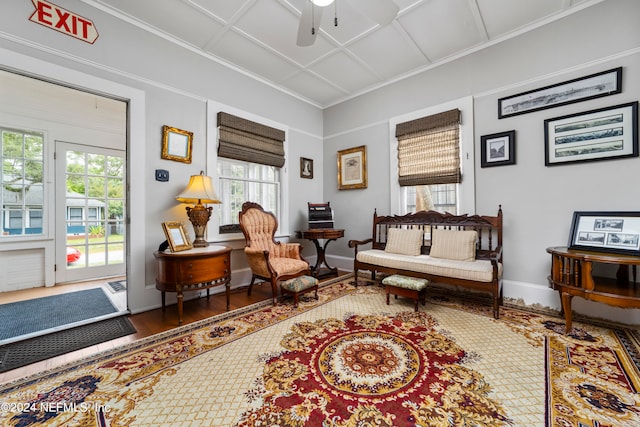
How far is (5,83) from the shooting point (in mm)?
3686

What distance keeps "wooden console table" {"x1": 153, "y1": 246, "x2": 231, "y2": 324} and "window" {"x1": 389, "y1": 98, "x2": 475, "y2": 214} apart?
2856 millimetres

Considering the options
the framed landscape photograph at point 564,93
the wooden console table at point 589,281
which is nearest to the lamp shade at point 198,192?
the wooden console table at point 589,281

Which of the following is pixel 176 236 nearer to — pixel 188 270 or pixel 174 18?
pixel 188 270

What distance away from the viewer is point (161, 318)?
2781mm

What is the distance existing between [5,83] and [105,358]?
175 inches

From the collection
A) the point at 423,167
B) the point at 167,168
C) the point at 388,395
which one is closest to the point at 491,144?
the point at 423,167

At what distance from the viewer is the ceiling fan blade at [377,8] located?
2014mm

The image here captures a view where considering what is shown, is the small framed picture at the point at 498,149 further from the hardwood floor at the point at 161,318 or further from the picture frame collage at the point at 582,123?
the hardwood floor at the point at 161,318

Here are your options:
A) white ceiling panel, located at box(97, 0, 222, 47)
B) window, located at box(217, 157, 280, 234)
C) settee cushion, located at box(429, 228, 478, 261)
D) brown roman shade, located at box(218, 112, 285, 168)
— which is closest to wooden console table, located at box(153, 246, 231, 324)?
window, located at box(217, 157, 280, 234)

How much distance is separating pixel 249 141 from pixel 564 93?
3.97m

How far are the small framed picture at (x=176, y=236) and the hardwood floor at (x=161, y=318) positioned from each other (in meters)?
0.75

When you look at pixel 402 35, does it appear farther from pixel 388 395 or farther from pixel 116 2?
pixel 388 395

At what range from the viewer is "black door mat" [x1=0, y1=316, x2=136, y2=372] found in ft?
6.60

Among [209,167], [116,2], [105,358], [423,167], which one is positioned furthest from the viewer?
[423,167]
